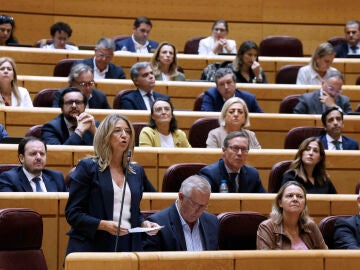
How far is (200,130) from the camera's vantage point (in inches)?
200

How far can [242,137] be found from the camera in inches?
169

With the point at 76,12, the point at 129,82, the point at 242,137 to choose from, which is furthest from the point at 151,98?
the point at 76,12

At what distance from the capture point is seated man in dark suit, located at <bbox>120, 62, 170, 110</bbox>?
5492 millimetres

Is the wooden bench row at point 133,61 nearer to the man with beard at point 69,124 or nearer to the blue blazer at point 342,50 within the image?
the blue blazer at point 342,50

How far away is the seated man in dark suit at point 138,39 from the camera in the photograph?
6906 millimetres

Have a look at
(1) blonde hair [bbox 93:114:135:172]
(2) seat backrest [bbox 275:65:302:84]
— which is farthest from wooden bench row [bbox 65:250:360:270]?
(2) seat backrest [bbox 275:65:302:84]

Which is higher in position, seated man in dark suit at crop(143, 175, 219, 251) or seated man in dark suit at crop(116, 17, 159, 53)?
seated man in dark suit at crop(116, 17, 159, 53)

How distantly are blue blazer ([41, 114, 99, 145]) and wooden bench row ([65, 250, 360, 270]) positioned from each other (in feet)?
5.78

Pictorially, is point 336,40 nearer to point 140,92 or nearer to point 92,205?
point 140,92

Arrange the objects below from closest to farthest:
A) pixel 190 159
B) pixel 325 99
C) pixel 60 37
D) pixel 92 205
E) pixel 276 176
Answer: pixel 92 205 < pixel 276 176 < pixel 190 159 < pixel 325 99 < pixel 60 37

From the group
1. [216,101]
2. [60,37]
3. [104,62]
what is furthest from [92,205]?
[60,37]

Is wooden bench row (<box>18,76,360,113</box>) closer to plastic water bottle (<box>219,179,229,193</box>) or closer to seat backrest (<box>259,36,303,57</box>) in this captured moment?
seat backrest (<box>259,36,303,57</box>)

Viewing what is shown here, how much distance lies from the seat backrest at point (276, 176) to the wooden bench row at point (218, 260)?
139 cm

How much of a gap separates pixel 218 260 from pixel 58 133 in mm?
1918
